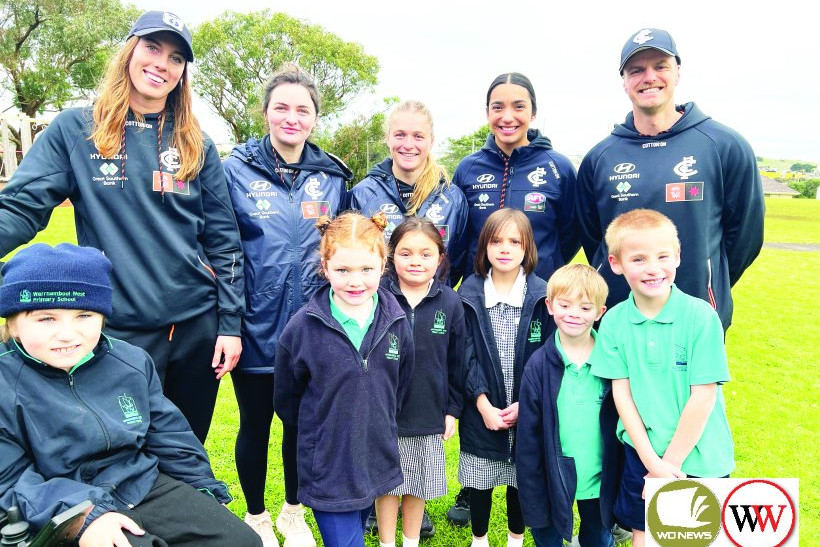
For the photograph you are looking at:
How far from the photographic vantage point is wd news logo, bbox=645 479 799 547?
2.49m

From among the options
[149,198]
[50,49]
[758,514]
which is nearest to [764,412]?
[758,514]

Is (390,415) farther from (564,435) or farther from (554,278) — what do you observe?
(554,278)

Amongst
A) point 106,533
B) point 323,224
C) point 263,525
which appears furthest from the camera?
point 263,525

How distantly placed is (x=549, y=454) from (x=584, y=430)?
200 mm

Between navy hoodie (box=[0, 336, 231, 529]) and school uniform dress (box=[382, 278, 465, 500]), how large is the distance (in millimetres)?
1008

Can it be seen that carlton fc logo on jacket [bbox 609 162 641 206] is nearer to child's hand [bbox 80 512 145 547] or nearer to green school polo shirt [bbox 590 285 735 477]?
green school polo shirt [bbox 590 285 735 477]

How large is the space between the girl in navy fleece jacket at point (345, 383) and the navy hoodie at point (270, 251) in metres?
0.36

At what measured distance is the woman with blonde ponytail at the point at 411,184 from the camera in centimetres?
338

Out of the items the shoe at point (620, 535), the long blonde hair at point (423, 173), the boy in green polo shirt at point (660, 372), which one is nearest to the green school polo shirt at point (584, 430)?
the boy in green polo shirt at point (660, 372)

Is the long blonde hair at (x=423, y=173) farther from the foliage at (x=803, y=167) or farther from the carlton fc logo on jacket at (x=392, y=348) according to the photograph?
the foliage at (x=803, y=167)

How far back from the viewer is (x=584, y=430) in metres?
2.71

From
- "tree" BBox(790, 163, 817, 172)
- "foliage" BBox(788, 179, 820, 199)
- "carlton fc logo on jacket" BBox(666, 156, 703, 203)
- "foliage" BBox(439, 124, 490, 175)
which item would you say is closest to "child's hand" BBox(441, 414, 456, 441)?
"carlton fc logo on jacket" BBox(666, 156, 703, 203)

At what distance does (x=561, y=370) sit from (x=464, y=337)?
21.7 inches

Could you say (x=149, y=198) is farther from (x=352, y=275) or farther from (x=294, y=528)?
(x=294, y=528)
